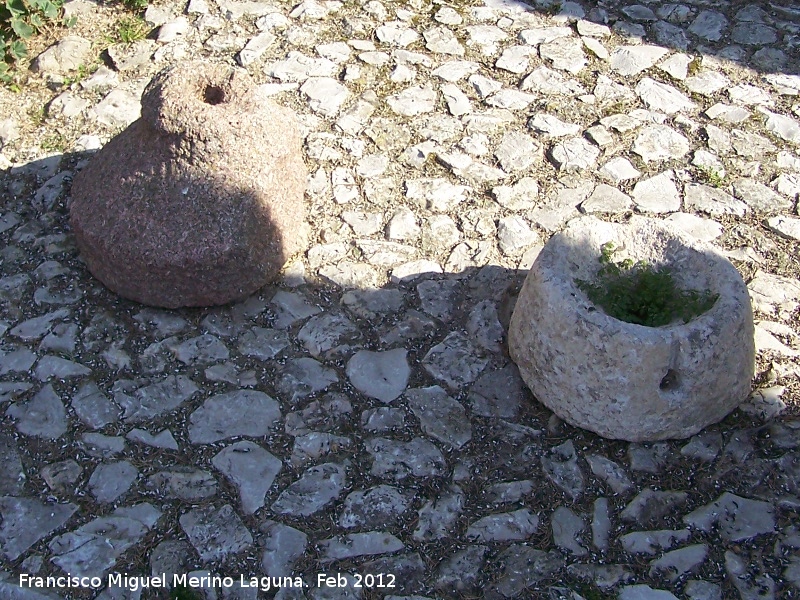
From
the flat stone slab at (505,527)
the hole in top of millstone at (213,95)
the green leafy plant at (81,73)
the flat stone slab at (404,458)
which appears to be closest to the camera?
the flat stone slab at (505,527)

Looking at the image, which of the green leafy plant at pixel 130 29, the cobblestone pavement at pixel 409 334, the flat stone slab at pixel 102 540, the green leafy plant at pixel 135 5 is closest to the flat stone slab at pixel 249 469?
the cobblestone pavement at pixel 409 334

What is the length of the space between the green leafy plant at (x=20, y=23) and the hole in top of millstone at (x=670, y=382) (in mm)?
4264

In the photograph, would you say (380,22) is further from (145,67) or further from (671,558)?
(671,558)

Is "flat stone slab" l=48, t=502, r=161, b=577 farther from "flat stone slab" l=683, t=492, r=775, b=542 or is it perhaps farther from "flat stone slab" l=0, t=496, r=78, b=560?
"flat stone slab" l=683, t=492, r=775, b=542

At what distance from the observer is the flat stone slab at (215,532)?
11.5ft

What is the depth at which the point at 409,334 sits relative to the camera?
432 centimetres

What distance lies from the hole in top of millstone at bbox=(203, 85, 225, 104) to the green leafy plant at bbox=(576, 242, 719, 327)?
6.06ft

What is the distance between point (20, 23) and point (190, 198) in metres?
2.47

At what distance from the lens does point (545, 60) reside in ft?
19.0

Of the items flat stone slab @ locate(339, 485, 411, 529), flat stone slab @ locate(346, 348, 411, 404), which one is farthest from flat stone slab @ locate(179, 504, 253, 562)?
flat stone slab @ locate(346, 348, 411, 404)

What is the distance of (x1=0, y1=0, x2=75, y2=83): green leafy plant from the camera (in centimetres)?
561

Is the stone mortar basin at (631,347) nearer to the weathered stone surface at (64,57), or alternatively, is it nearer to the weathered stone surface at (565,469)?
the weathered stone surface at (565,469)

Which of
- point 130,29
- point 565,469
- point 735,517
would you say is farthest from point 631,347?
point 130,29

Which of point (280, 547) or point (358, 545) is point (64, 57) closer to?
point (280, 547)
